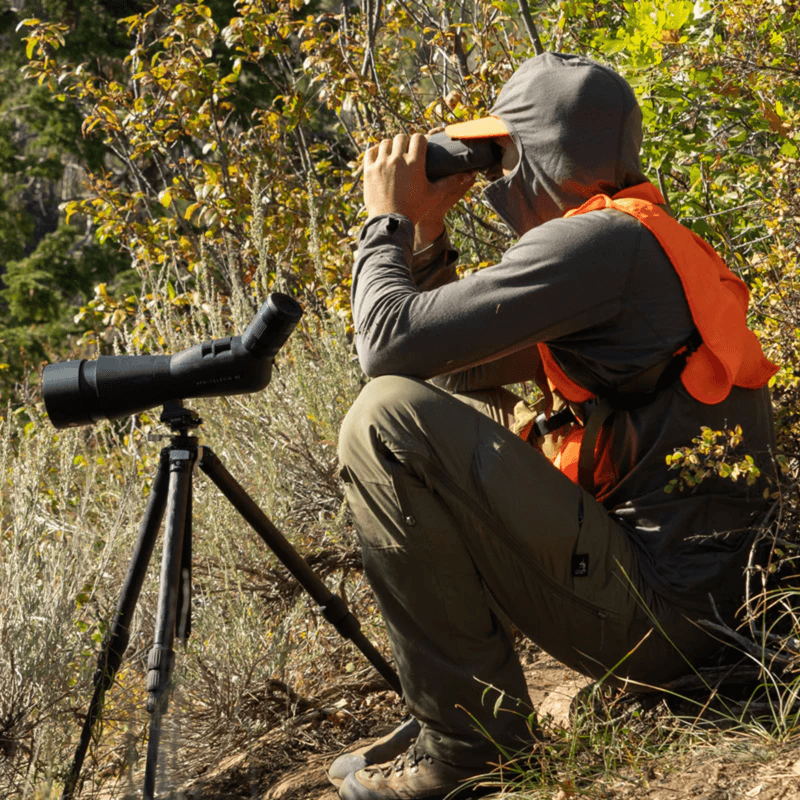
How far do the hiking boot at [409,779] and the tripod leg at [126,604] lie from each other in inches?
22.2

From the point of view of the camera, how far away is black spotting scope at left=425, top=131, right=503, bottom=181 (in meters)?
2.39

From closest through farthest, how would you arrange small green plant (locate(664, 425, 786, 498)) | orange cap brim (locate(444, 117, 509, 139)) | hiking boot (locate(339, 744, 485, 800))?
small green plant (locate(664, 425, 786, 498)) → hiking boot (locate(339, 744, 485, 800)) → orange cap brim (locate(444, 117, 509, 139))

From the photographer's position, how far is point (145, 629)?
308 centimetres

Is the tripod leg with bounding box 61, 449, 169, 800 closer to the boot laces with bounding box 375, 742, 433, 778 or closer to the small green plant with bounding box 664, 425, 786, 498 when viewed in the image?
the boot laces with bounding box 375, 742, 433, 778

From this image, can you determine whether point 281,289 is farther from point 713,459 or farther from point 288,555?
point 713,459

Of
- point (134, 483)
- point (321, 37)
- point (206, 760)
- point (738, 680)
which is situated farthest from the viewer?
point (321, 37)

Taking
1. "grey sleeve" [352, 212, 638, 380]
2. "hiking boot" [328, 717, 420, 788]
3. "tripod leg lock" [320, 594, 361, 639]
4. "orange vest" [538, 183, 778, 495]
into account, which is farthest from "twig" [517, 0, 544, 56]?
"hiking boot" [328, 717, 420, 788]

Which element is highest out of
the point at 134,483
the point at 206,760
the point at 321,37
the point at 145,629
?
the point at 321,37

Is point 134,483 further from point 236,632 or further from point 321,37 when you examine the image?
point 321,37

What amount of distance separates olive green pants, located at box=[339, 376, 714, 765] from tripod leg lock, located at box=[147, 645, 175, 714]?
17.8 inches

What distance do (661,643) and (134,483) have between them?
153 centimetres

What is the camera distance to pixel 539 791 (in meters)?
1.94

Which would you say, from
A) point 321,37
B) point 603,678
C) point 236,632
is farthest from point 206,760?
point 321,37

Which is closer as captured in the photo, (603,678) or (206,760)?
(603,678)
